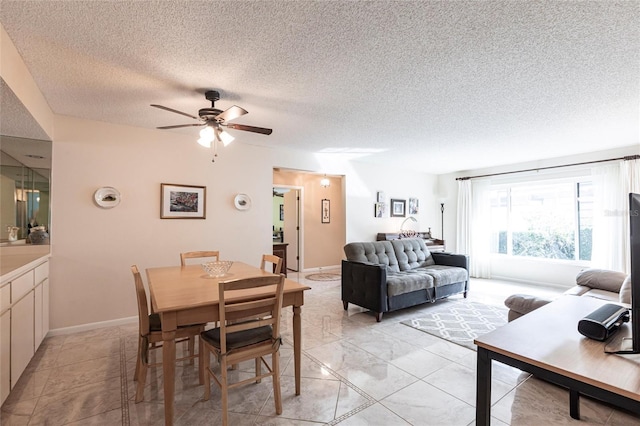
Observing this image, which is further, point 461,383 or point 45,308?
point 45,308

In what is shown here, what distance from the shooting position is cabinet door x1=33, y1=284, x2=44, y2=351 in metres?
2.56

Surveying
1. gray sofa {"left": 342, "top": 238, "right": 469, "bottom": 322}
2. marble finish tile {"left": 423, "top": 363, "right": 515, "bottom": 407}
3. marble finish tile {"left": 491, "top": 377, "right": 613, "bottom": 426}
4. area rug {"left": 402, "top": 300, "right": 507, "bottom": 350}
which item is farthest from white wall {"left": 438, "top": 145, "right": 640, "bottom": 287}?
marble finish tile {"left": 423, "top": 363, "right": 515, "bottom": 407}

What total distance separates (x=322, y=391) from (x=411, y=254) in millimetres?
3079

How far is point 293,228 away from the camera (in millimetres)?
7156

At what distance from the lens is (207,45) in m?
1.96

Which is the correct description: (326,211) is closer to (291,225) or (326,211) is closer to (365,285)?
(291,225)

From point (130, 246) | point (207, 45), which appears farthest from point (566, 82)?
point (130, 246)

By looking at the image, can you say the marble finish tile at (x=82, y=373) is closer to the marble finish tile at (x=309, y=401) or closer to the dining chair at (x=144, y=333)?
the dining chair at (x=144, y=333)

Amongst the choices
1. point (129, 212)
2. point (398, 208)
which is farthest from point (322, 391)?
point (398, 208)

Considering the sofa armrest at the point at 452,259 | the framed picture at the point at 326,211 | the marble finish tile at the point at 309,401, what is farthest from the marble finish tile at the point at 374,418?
the framed picture at the point at 326,211

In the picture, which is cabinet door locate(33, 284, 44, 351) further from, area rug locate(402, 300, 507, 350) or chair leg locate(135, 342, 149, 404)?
area rug locate(402, 300, 507, 350)

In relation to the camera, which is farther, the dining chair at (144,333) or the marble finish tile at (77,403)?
the dining chair at (144,333)

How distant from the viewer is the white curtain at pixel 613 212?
14.5ft

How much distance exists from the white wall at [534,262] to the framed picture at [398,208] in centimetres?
133
